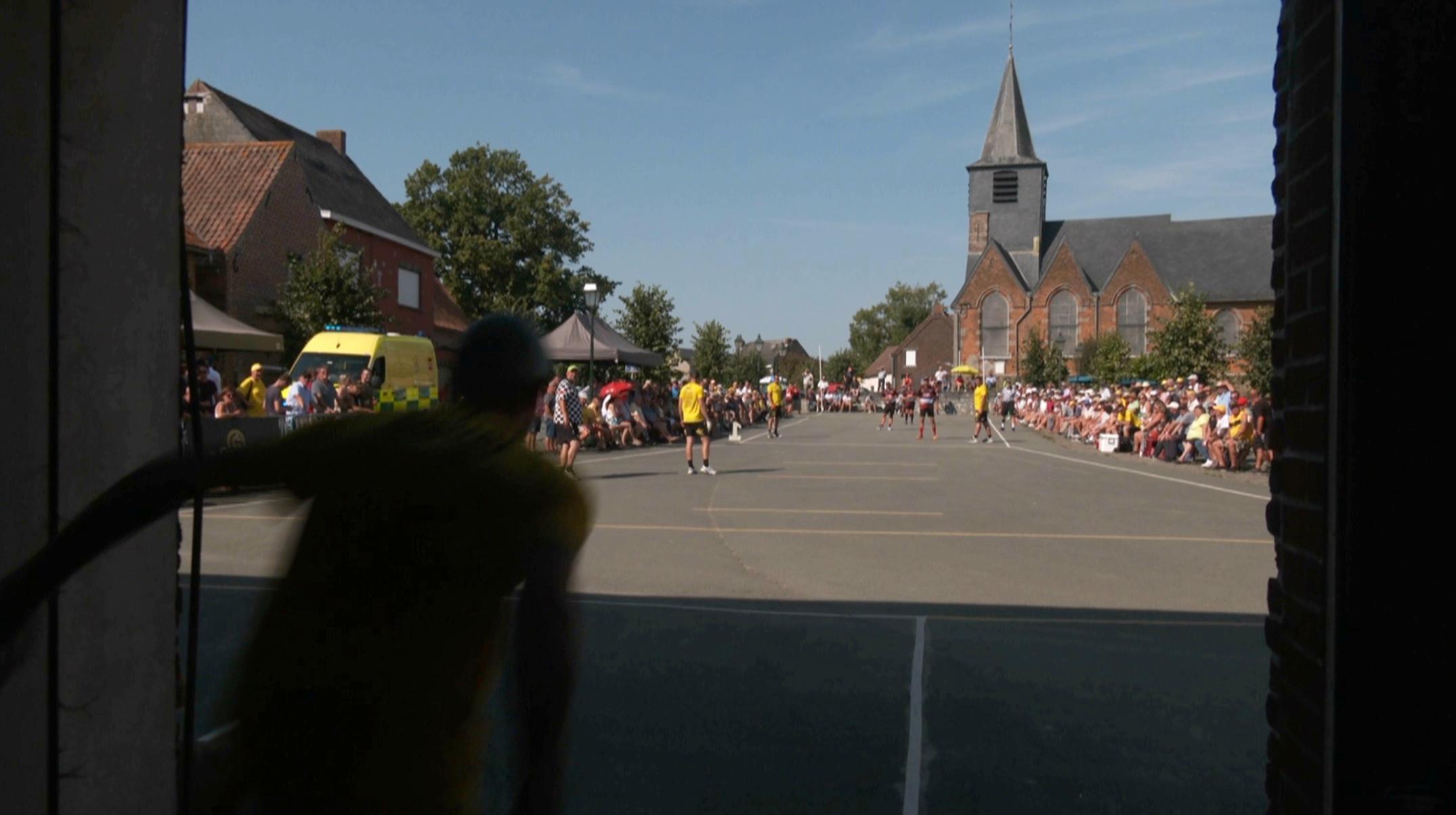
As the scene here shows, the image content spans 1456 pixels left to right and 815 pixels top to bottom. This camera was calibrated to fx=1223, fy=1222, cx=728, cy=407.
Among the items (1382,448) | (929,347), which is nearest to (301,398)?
(1382,448)

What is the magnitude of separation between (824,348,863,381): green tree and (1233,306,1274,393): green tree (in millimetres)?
80521

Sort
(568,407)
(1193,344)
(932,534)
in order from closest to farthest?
1. (932,534)
2. (568,407)
3. (1193,344)

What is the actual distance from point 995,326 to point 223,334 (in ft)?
250

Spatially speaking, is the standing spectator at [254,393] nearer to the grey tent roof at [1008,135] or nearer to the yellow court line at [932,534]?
the yellow court line at [932,534]

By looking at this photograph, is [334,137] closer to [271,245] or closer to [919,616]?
[271,245]

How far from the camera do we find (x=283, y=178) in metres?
31.3

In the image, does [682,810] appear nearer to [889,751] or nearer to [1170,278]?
[889,751]

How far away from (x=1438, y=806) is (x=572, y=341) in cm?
2517

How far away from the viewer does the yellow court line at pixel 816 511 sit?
43.9ft

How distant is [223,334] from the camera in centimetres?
1845

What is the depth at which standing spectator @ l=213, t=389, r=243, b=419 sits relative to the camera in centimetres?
1566

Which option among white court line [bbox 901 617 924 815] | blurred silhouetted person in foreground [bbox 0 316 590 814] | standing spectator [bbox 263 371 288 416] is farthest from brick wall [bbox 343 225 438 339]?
blurred silhouetted person in foreground [bbox 0 316 590 814]

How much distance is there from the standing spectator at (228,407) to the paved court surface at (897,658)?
19.6 feet

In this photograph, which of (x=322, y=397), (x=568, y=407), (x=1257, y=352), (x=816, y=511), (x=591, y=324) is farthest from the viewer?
(x=1257, y=352)
